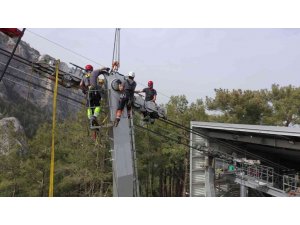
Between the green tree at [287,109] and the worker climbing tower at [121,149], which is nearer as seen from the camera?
the worker climbing tower at [121,149]

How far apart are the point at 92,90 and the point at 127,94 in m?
0.84

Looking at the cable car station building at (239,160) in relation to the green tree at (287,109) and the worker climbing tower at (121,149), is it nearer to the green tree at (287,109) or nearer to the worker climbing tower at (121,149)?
the worker climbing tower at (121,149)

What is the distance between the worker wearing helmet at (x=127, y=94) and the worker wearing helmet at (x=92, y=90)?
482mm

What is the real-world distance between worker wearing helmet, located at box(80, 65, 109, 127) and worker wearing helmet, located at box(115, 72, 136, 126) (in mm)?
482

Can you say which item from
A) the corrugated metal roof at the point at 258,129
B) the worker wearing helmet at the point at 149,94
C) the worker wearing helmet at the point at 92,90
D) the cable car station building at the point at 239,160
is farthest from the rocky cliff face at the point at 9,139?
the worker wearing helmet at the point at 92,90

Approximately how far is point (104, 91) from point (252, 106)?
1156 inches

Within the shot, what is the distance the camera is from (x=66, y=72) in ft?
26.6

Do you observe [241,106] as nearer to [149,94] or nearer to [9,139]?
→ [9,139]

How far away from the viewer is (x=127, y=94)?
8.34 meters

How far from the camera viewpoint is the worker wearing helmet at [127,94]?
320 inches

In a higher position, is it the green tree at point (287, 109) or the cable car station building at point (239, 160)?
the green tree at point (287, 109)

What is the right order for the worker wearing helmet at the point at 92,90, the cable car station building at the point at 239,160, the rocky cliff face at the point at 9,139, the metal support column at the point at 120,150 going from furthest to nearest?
the rocky cliff face at the point at 9,139 → the cable car station building at the point at 239,160 → the worker wearing helmet at the point at 92,90 → the metal support column at the point at 120,150

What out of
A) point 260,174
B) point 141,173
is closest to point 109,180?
point 141,173

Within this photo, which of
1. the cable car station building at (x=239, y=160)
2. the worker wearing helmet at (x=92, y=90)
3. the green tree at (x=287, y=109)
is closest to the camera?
the worker wearing helmet at (x=92, y=90)
